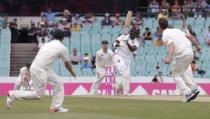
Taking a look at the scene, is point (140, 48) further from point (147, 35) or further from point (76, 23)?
point (76, 23)

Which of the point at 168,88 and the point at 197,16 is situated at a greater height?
the point at 197,16

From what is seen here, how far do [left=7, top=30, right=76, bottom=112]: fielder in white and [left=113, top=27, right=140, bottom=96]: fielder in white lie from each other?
24.9 feet

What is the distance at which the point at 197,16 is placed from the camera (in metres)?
39.4

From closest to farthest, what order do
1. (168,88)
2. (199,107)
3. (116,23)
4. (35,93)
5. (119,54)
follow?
(35,93) < (199,107) < (119,54) < (168,88) < (116,23)

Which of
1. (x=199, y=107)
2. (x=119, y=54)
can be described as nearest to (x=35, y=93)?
(x=199, y=107)

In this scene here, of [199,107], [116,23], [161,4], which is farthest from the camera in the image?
[161,4]

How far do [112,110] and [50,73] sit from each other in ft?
5.55

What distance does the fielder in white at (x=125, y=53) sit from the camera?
23.9m

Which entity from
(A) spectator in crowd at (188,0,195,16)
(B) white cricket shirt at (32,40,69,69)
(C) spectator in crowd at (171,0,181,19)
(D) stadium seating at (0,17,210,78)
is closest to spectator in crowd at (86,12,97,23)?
(D) stadium seating at (0,17,210,78)

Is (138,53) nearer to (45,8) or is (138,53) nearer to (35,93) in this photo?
(45,8)

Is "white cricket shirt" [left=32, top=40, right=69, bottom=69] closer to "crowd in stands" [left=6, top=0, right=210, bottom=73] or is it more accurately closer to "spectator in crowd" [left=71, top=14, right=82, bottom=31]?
"crowd in stands" [left=6, top=0, right=210, bottom=73]

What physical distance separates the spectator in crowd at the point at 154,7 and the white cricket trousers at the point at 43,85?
23.6 meters

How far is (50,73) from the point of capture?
54.3 feet

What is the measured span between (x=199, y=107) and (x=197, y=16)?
2220 centimetres
